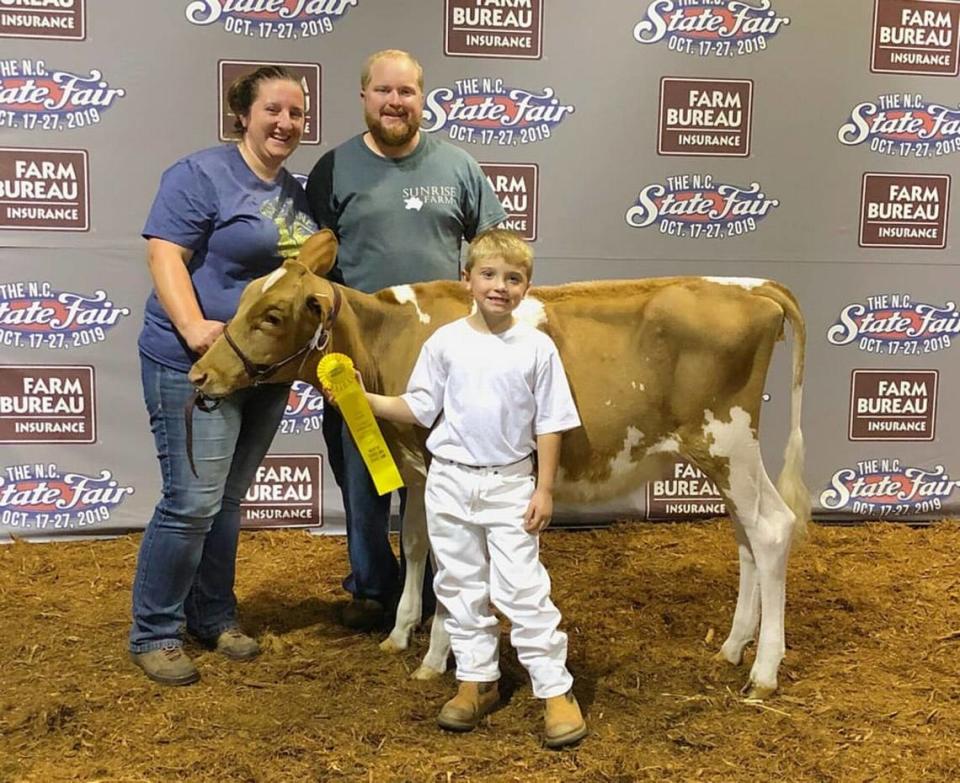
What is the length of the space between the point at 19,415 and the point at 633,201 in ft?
12.0

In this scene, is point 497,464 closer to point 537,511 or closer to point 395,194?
point 537,511

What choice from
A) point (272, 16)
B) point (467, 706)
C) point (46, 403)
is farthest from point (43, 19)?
point (467, 706)

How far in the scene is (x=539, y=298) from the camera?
3553mm

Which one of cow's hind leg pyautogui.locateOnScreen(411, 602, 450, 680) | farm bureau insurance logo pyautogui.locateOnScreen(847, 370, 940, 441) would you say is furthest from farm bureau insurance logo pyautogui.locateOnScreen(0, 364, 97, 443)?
farm bureau insurance logo pyautogui.locateOnScreen(847, 370, 940, 441)

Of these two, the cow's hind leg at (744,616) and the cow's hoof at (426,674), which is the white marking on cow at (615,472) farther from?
the cow's hoof at (426,674)

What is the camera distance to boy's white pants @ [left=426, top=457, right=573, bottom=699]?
3.04m

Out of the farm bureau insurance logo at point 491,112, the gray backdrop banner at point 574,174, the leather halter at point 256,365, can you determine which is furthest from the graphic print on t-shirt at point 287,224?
the farm bureau insurance logo at point 491,112

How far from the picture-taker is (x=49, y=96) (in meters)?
5.04

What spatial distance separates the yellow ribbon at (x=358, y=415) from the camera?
3.09 m

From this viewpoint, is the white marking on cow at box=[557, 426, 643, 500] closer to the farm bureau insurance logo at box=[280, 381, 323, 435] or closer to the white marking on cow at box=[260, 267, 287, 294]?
the white marking on cow at box=[260, 267, 287, 294]

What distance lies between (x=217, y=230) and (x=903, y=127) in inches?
165

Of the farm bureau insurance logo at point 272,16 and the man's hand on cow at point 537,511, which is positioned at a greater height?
the farm bureau insurance logo at point 272,16

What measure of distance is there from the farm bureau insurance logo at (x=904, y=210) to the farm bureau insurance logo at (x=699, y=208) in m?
0.58

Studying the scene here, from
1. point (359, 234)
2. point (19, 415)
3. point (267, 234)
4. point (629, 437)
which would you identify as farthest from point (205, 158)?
point (19, 415)
